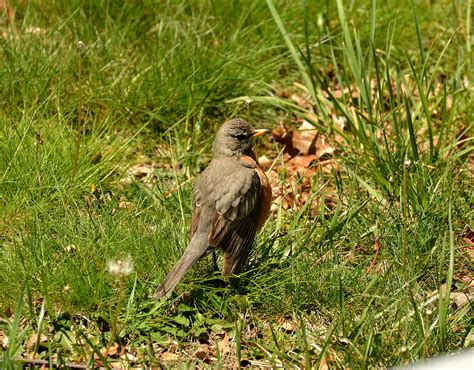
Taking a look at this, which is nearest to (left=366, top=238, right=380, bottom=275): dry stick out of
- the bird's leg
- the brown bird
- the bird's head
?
the brown bird

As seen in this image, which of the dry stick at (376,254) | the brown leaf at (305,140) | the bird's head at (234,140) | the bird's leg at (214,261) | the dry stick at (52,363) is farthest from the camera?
the brown leaf at (305,140)

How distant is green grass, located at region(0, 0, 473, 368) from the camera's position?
166 inches

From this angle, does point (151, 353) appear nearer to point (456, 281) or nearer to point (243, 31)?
point (456, 281)

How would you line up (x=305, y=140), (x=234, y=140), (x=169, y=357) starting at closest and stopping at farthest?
1. (x=169, y=357)
2. (x=234, y=140)
3. (x=305, y=140)

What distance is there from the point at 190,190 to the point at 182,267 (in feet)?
3.88

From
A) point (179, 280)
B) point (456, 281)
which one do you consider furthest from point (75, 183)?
point (456, 281)

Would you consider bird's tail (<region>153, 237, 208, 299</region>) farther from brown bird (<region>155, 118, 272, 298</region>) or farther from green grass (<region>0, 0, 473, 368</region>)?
green grass (<region>0, 0, 473, 368</region>)

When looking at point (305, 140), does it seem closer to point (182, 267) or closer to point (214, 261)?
point (214, 261)

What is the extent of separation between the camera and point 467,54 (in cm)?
661

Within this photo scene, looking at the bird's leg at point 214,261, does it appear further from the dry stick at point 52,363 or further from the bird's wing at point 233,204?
the dry stick at point 52,363

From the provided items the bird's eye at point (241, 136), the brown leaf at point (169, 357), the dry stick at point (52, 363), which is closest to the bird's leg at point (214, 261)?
the brown leaf at point (169, 357)

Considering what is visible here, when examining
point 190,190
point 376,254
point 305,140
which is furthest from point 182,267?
point 305,140

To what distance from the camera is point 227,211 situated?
4.77 metres

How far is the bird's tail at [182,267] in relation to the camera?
14.1 feet
